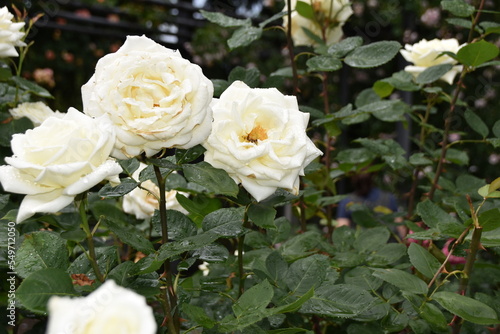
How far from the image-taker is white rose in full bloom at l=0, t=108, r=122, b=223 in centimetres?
58

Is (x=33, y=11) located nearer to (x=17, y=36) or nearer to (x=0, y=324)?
(x=17, y=36)

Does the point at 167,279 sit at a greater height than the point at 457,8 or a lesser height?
lesser

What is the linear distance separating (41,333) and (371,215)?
832mm

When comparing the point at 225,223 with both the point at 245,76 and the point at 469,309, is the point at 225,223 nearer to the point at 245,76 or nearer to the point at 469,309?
the point at 469,309

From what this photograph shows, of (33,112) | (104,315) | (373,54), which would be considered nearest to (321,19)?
(373,54)

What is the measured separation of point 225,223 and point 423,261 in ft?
0.96

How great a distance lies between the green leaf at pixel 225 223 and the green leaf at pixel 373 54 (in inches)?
17.9

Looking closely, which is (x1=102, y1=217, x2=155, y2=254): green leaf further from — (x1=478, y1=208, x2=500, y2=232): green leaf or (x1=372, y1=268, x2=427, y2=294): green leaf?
(x1=478, y1=208, x2=500, y2=232): green leaf

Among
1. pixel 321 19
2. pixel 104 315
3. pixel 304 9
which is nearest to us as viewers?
pixel 104 315

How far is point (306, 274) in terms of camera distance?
81 centimetres

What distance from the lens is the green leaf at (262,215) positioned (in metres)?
0.72

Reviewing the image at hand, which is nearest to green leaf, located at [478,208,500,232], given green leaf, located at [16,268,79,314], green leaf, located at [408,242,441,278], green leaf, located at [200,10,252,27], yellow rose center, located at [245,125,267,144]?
green leaf, located at [408,242,441,278]

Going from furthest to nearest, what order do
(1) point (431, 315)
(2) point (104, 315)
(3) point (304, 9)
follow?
Result: (3) point (304, 9), (1) point (431, 315), (2) point (104, 315)

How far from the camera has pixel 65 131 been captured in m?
0.61
